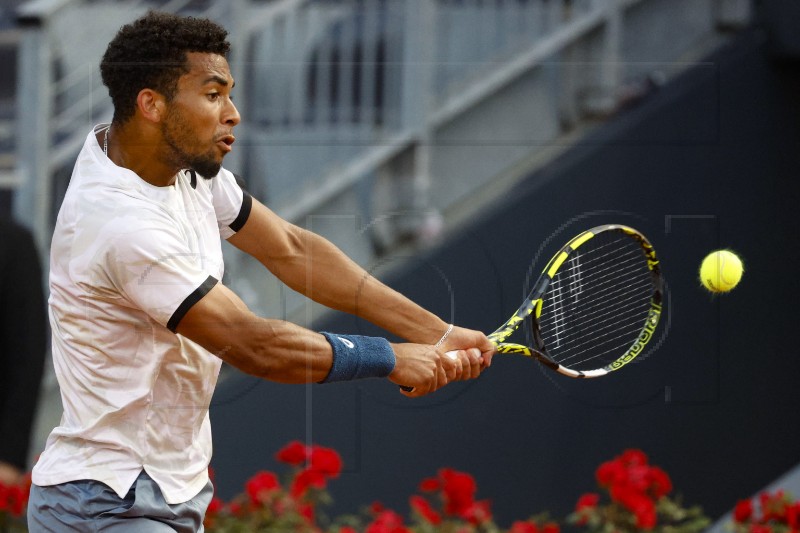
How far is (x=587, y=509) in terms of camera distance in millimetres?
3951

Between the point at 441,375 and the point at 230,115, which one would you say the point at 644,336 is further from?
the point at 230,115

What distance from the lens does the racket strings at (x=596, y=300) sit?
385 centimetres

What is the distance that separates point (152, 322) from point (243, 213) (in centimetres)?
54

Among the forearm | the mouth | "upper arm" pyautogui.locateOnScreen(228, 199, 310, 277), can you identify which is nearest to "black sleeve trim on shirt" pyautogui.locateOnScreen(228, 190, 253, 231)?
"upper arm" pyautogui.locateOnScreen(228, 199, 310, 277)

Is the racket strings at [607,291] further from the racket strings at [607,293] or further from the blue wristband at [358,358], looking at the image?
the blue wristband at [358,358]

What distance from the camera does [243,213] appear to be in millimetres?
3150

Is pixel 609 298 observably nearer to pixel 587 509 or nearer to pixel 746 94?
pixel 587 509

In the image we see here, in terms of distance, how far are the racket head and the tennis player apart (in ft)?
2.13

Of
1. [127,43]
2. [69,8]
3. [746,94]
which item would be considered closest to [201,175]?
[127,43]

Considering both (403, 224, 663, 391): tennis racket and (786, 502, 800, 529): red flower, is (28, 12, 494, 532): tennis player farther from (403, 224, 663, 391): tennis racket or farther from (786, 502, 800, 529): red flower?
(786, 502, 800, 529): red flower

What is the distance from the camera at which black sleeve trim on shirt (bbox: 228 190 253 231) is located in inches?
124

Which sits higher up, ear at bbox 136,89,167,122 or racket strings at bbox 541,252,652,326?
ear at bbox 136,89,167,122

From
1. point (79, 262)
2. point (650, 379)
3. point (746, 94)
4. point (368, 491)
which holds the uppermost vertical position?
point (746, 94)

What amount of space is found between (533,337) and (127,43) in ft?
4.08
